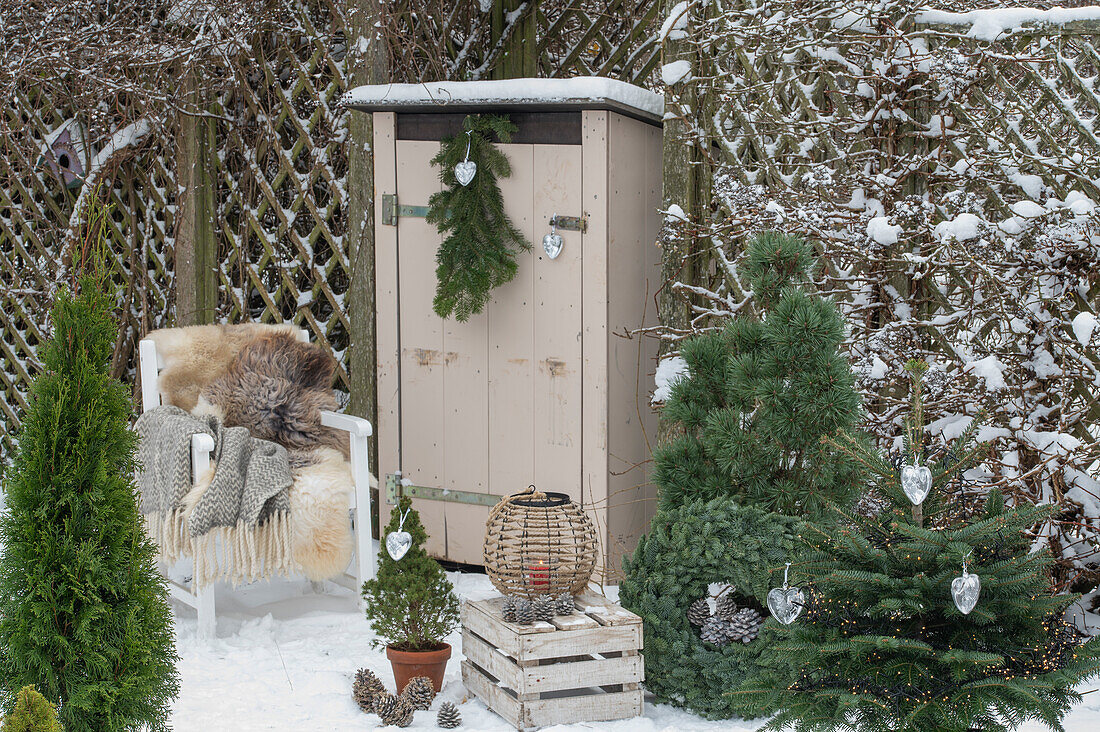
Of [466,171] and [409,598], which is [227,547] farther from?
[466,171]

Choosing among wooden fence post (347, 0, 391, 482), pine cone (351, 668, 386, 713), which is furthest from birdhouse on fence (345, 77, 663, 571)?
pine cone (351, 668, 386, 713)

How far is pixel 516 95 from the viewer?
3457mm

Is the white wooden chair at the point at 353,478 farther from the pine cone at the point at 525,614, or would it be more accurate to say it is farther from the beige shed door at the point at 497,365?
the pine cone at the point at 525,614

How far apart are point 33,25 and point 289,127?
1.12 metres

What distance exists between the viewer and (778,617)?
2.27 m

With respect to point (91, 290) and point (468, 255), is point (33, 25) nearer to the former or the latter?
point (468, 255)

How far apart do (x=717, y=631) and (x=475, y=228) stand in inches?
59.3

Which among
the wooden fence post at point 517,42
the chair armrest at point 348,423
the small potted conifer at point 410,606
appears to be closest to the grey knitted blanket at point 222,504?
the chair armrest at point 348,423

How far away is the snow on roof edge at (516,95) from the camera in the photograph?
340 centimetres

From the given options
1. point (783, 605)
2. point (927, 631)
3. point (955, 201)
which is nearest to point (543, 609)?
point (783, 605)

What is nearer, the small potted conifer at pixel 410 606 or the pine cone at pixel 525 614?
the pine cone at pixel 525 614

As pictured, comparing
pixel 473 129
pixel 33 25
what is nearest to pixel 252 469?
pixel 473 129

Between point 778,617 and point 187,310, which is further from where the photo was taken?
point 187,310

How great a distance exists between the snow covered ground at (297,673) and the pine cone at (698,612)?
0.22m
